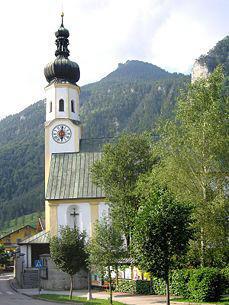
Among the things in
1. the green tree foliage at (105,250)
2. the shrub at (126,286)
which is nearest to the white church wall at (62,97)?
the shrub at (126,286)

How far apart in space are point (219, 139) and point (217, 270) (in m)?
7.56

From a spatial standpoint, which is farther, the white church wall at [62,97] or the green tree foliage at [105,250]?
the white church wall at [62,97]

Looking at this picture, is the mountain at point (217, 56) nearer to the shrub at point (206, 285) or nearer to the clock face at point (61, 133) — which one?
the clock face at point (61, 133)

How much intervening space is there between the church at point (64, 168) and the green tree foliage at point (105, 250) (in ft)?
38.0

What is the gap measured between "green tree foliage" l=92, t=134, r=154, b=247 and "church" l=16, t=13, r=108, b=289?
459cm

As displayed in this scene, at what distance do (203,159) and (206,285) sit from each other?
740cm

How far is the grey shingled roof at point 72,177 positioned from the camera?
45.1 m

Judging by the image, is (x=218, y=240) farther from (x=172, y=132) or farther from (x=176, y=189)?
(x=172, y=132)

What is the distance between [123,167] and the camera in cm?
3966

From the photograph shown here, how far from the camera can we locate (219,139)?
1118 inches

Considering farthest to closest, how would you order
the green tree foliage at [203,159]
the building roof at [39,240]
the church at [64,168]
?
the building roof at [39,240] < the church at [64,168] < the green tree foliage at [203,159]

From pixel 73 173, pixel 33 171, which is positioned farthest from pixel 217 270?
pixel 33 171

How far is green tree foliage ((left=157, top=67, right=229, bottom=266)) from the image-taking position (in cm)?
2686

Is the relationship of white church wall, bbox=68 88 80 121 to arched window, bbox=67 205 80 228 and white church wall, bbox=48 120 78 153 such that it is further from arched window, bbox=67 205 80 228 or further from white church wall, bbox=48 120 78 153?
arched window, bbox=67 205 80 228
